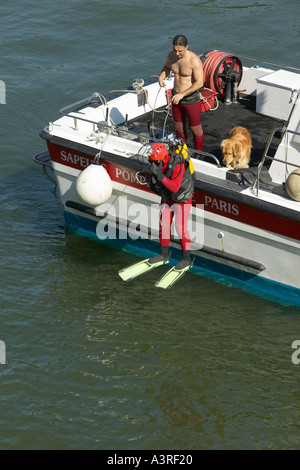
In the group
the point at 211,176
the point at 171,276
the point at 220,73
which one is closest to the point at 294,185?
the point at 211,176

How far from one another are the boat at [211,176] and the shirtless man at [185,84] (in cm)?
36

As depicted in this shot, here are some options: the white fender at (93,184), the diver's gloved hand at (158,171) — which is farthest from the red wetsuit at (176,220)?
the white fender at (93,184)

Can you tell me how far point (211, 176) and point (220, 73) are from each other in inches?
99.9

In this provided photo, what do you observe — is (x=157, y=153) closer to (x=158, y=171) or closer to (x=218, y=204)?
(x=158, y=171)

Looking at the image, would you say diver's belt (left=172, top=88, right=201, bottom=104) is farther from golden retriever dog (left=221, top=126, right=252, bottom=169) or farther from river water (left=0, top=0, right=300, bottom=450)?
river water (left=0, top=0, right=300, bottom=450)

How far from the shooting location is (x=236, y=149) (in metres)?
7.58

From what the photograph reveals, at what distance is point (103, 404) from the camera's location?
6.62m

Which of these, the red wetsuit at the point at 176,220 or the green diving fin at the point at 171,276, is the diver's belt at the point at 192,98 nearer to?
the red wetsuit at the point at 176,220

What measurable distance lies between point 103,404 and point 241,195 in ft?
8.65

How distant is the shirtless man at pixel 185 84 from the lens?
7.85 m

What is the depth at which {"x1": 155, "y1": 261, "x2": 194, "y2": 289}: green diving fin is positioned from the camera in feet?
25.0

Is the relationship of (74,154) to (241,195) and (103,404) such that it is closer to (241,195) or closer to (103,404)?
A: (241,195)

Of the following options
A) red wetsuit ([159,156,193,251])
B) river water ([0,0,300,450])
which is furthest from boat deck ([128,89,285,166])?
river water ([0,0,300,450])

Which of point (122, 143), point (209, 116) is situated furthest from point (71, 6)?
point (122, 143)
